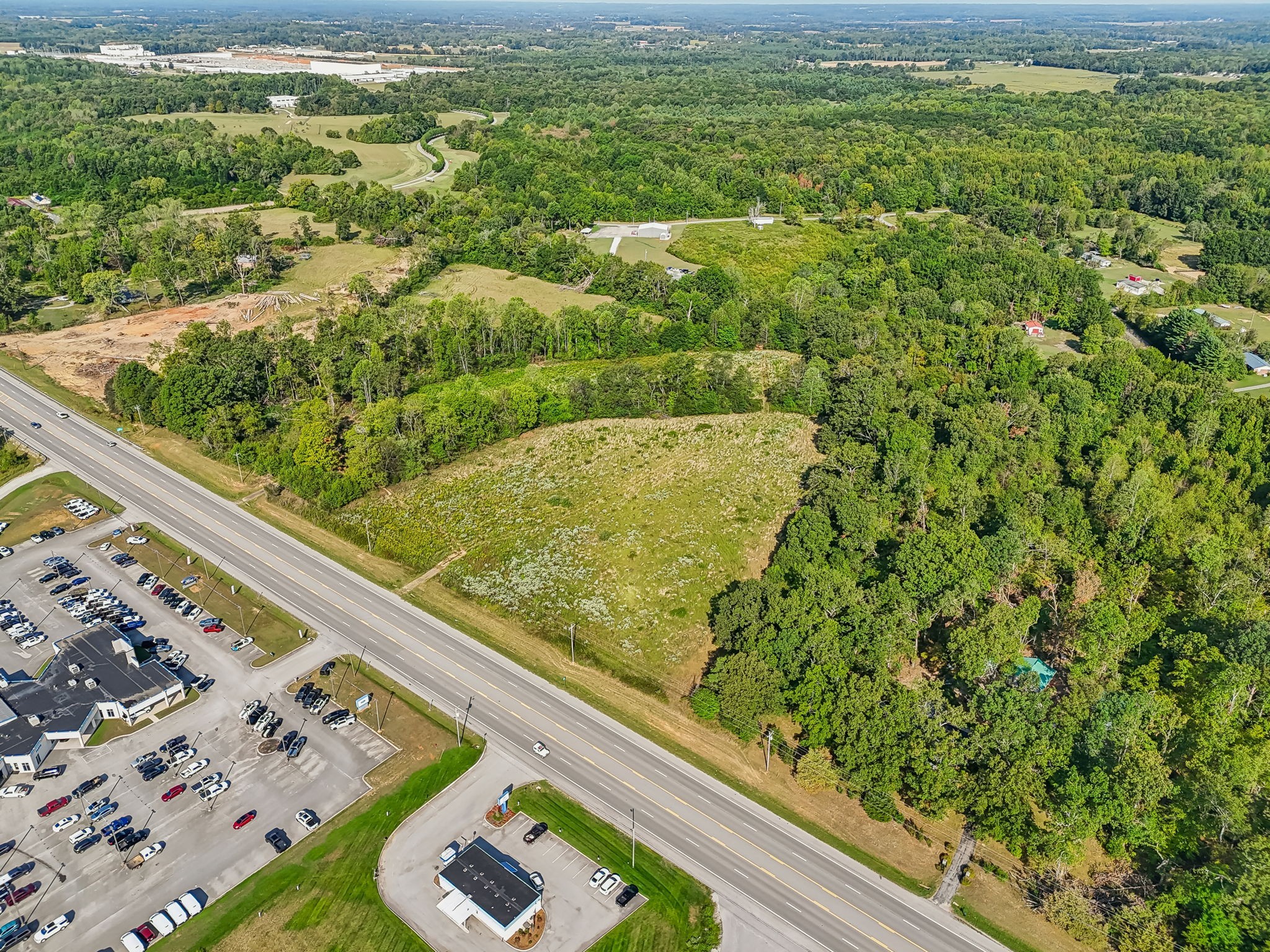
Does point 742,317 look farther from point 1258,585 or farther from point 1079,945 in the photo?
point 1079,945

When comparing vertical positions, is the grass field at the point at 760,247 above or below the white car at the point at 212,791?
above

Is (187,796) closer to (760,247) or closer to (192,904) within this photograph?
(192,904)

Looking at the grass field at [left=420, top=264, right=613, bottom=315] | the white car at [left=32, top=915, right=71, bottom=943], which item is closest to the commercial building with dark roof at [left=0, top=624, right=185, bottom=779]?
the white car at [left=32, top=915, right=71, bottom=943]

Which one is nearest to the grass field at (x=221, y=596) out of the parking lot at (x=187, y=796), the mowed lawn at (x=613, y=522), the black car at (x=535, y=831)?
the parking lot at (x=187, y=796)

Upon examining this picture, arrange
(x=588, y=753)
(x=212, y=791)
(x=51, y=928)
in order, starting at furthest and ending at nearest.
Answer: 1. (x=588, y=753)
2. (x=212, y=791)
3. (x=51, y=928)

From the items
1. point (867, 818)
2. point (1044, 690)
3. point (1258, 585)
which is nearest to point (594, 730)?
point (867, 818)

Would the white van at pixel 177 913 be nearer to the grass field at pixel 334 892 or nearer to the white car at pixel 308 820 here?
the grass field at pixel 334 892

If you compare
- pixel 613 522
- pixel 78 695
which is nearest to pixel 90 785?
pixel 78 695

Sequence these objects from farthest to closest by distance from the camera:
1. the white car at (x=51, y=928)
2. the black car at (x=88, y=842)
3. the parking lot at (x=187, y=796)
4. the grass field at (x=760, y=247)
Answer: the grass field at (x=760, y=247), the black car at (x=88, y=842), the parking lot at (x=187, y=796), the white car at (x=51, y=928)
